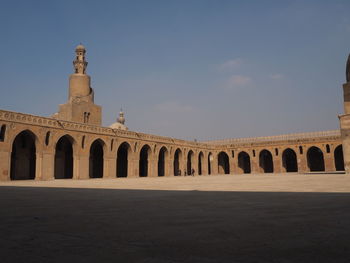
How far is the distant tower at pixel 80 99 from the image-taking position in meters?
36.1

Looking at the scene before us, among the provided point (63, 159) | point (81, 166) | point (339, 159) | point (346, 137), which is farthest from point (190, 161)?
point (346, 137)

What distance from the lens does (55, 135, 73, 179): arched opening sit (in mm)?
31359

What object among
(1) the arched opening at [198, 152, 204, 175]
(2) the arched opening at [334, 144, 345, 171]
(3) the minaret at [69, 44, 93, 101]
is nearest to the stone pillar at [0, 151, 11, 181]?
→ (3) the minaret at [69, 44, 93, 101]

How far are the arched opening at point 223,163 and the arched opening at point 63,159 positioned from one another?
27540 mm

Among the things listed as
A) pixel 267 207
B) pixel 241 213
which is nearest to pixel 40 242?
pixel 241 213

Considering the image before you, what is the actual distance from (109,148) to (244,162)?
28.7m

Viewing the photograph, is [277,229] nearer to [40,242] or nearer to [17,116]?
[40,242]

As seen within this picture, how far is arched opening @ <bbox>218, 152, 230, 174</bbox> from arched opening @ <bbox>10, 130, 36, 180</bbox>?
105 ft

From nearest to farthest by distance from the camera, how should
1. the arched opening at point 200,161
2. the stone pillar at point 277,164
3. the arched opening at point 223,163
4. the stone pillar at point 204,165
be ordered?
the stone pillar at point 277,164
the stone pillar at point 204,165
the arched opening at point 200,161
the arched opening at point 223,163

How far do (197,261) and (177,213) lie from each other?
2708 mm

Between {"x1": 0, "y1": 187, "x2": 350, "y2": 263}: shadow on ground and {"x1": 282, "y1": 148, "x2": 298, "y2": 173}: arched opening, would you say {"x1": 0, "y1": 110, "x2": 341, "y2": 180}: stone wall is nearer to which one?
{"x1": 282, "y1": 148, "x2": 298, "y2": 173}: arched opening

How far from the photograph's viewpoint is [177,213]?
16.9 ft

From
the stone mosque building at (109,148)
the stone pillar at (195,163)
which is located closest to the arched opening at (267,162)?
the stone mosque building at (109,148)

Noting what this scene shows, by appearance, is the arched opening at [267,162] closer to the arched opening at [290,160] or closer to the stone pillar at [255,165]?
the arched opening at [290,160]
